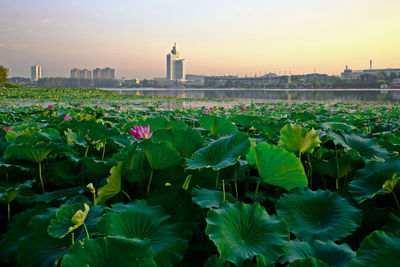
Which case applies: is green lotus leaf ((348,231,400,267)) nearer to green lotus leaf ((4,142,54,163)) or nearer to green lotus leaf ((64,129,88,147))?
green lotus leaf ((4,142,54,163))

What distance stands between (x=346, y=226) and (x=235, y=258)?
0.84ft

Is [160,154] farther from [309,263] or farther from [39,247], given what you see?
[309,263]

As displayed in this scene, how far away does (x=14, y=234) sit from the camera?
675mm

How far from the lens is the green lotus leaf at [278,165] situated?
63 cm

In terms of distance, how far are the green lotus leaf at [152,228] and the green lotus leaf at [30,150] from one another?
396 mm

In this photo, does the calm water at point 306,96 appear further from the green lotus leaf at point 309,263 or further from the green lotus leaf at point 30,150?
the green lotus leaf at point 309,263

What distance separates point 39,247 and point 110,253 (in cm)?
25

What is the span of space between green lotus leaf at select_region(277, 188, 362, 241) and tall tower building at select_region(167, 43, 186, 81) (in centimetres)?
12320

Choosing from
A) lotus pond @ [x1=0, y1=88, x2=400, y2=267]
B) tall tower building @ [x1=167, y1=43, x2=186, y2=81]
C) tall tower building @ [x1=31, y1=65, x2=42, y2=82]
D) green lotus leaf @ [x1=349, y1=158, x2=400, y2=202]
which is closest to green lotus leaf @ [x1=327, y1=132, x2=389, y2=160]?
lotus pond @ [x1=0, y1=88, x2=400, y2=267]

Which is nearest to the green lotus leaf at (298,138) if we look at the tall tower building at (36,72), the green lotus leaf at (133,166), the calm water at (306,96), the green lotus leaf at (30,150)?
the green lotus leaf at (133,166)

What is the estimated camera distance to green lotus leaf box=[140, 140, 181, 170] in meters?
0.68

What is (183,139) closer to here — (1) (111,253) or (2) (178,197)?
(2) (178,197)

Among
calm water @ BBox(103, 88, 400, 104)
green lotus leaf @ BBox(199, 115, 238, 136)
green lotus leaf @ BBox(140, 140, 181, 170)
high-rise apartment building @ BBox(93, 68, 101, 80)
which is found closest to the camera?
green lotus leaf @ BBox(140, 140, 181, 170)

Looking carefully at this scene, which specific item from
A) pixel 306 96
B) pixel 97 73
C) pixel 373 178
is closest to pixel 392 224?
pixel 373 178
